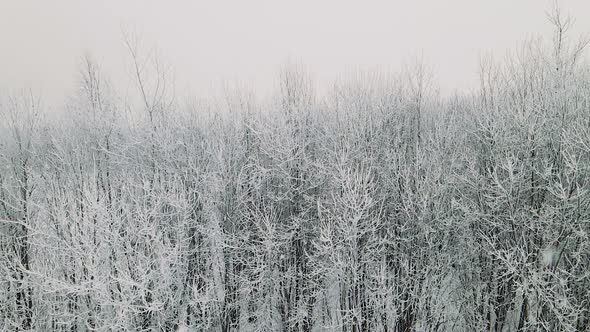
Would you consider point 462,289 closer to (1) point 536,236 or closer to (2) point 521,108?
(1) point 536,236

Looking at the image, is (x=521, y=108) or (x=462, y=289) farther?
(x=462, y=289)

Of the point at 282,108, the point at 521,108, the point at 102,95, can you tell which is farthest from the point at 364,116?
the point at 102,95

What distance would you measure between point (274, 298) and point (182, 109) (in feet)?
36.4

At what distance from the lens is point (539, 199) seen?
40.2 feet

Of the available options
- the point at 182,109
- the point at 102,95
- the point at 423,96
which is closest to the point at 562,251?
the point at 423,96

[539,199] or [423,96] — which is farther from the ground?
[423,96]

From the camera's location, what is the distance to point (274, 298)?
16500 millimetres

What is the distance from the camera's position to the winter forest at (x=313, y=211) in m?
11.5

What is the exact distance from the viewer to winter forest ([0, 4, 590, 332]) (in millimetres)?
11500

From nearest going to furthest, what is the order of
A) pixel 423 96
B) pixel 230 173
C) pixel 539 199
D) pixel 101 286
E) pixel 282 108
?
1. pixel 101 286
2. pixel 539 199
3. pixel 230 173
4. pixel 282 108
5. pixel 423 96

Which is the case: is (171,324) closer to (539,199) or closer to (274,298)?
(274,298)

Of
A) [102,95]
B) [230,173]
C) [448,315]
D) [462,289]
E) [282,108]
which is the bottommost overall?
[448,315]

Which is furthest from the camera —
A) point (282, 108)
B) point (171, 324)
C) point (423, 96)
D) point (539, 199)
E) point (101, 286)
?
point (423, 96)

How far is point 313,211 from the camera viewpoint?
17.9 m
